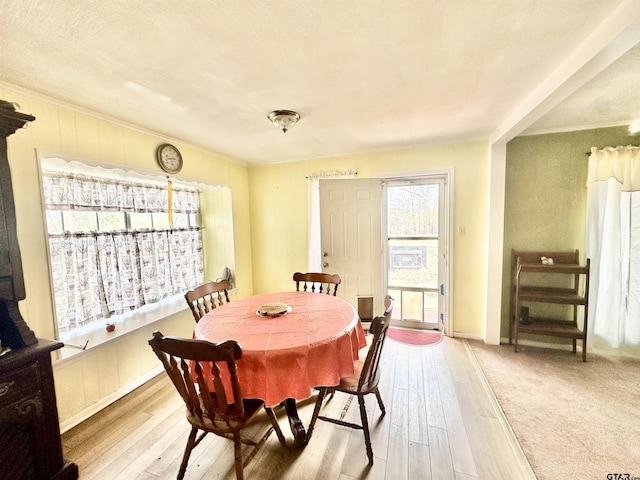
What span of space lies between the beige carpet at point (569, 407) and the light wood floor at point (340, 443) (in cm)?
15

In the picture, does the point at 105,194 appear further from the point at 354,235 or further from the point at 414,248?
the point at 414,248

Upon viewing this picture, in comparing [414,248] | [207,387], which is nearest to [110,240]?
[207,387]

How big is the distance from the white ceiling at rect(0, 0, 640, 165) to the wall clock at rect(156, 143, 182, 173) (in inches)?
12.1

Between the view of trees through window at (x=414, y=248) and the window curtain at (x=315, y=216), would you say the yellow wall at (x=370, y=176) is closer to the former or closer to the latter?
the window curtain at (x=315, y=216)

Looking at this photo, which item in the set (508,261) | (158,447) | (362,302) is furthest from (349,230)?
(158,447)

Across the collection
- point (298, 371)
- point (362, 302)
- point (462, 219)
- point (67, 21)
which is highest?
point (67, 21)

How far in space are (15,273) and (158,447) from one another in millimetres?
1359

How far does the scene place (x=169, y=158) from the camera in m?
2.70

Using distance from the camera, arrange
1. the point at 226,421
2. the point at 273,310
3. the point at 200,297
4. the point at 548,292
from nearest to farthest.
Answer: the point at 226,421
the point at 273,310
the point at 200,297
the point at 548,292

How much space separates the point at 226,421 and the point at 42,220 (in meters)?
1.83

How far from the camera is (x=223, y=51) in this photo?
137 cm

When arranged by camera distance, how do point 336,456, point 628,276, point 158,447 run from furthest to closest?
1. point 628,276
2. point 158,447
3. point 336,456

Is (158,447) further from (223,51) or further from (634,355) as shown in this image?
(634,355)

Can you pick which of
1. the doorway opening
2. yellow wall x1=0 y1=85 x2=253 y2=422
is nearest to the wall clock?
yellow wall x1=0 y1=85 x2=253 y2=422
